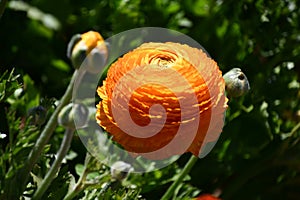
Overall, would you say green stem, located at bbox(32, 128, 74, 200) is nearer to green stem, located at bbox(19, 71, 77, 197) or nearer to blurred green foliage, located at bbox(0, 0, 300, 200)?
green stem, located at bbox(19, 71, 77, 197)

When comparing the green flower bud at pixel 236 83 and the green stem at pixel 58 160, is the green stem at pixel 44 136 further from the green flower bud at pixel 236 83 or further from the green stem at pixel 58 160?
the green flower bud at pixel 236 83

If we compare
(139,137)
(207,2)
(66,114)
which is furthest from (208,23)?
(66,114)

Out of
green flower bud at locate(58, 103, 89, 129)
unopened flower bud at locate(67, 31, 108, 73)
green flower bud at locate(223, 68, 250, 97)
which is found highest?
unopened flower bud at locate(67, 31, 108, 73)

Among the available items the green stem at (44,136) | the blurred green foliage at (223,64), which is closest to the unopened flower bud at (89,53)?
the green stem at (44,136)

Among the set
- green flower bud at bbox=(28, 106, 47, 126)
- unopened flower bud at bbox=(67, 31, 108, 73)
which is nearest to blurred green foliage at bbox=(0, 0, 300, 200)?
green flower bud at bbox=(28, 106, 47, 126)

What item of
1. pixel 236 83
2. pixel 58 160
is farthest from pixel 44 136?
pixel 236 83
